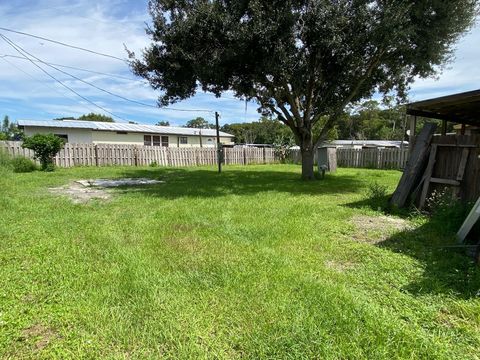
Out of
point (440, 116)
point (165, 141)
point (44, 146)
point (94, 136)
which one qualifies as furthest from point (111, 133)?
point (440, 116)

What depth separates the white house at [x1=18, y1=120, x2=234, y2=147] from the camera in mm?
23328

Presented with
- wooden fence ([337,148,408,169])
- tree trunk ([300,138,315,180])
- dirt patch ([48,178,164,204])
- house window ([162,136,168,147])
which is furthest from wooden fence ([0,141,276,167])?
tree trunk ([300,138,315,180])

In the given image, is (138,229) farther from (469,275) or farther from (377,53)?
(377,53)

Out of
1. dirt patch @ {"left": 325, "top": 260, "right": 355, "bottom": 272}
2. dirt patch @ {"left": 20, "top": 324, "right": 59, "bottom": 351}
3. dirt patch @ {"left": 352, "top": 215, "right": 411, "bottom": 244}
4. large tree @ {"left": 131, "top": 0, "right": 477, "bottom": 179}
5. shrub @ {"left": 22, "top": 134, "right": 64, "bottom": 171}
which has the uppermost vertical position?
large tree @ {"left": 131, "top": 0, "right": 477, "bottom": 179}

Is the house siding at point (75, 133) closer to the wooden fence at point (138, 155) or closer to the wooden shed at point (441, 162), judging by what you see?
the wooden fence at point (138, 155)

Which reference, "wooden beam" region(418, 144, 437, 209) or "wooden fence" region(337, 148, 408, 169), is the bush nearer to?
"wooden beam" region(418, 144, 437, 209)

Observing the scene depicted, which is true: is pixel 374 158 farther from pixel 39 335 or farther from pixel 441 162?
pixel 39 335

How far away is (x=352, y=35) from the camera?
8.40 meters

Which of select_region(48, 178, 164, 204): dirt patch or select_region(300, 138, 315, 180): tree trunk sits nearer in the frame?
select_region(48, 178, 164, 204): dirt patch

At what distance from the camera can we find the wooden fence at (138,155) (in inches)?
613

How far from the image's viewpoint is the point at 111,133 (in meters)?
25.8

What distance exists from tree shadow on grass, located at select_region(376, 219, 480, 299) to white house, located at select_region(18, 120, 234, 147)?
24.2 meters

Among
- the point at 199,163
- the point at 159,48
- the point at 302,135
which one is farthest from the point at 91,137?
the point at 302,135

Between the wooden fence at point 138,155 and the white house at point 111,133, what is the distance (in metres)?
8.40
